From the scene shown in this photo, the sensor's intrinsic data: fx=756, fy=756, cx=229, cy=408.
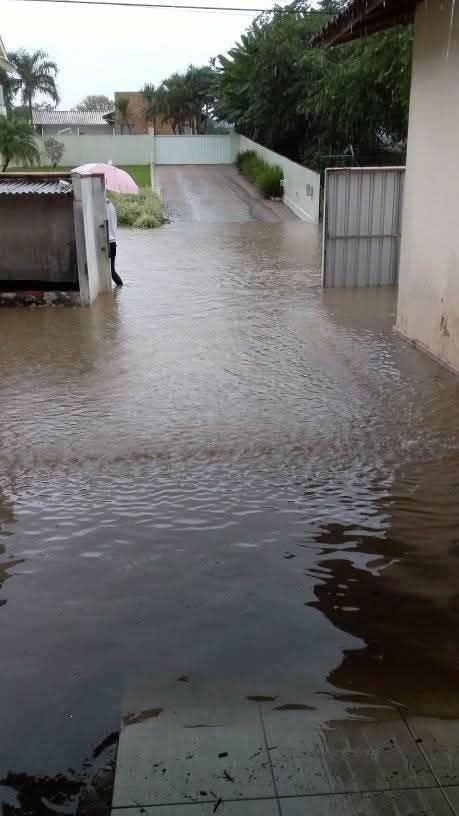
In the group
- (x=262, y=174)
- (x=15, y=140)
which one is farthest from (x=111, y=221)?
(x=15, y=140)

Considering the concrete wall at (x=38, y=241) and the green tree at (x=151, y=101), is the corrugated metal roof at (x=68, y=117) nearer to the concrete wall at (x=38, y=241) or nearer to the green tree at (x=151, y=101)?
the green tree at (x=151, y=101)

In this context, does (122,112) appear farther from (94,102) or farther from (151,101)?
(94,102)

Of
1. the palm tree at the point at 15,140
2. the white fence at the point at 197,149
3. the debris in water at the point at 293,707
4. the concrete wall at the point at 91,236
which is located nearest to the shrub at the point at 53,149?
the white fence at the point at 197,149

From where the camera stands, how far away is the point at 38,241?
13.0 metres

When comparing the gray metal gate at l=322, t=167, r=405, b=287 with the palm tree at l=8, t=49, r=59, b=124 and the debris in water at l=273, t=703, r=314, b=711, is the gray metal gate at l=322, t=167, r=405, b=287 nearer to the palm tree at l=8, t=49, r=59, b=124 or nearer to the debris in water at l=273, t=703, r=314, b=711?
the debris in water at l=273, t=703, r=314, b=711

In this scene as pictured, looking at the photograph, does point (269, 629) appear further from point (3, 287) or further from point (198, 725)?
point (3, 287)

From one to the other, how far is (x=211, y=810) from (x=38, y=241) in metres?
11.7

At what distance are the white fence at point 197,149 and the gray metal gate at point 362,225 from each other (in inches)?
1179

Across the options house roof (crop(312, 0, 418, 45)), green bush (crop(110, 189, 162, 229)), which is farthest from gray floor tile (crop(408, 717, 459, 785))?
green bush (crop(110, 189, 162, 229))

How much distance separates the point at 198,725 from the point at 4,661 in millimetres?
1091

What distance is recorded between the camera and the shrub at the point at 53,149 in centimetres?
4188

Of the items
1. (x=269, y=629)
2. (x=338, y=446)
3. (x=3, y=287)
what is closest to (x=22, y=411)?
(x=338, y=446)

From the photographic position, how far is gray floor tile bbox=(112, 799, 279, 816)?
262 centimetres

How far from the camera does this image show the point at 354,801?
8.71ft
